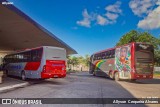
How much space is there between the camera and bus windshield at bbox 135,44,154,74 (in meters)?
17.8

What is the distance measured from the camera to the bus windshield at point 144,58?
17844 mm

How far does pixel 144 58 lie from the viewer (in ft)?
59.4

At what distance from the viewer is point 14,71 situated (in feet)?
72.6

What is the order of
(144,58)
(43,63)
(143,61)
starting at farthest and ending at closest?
(144,58), (143,61), (43,63)

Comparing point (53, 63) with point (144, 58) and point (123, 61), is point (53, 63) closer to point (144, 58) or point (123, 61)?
point (123, 61)

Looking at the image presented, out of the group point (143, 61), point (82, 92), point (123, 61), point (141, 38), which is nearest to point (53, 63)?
point (82, 92)

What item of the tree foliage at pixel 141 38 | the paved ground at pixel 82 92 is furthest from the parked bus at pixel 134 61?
the tree foliage at pixel 141 38

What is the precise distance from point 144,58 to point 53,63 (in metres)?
7.91

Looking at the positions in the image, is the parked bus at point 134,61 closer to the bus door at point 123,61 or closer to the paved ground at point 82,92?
the bus door at point 123,61

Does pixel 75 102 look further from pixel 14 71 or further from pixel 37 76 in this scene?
pixel 14 71

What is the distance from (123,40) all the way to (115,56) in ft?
106

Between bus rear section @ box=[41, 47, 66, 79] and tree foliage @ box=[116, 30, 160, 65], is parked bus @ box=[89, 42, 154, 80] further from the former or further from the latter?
tree foliage @ box=[116, 30, 160, 65]

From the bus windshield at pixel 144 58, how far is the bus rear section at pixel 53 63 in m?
6.36

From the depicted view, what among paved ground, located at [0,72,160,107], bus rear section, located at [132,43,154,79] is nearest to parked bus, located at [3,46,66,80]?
paved ground, located at [0,72,160,107]
